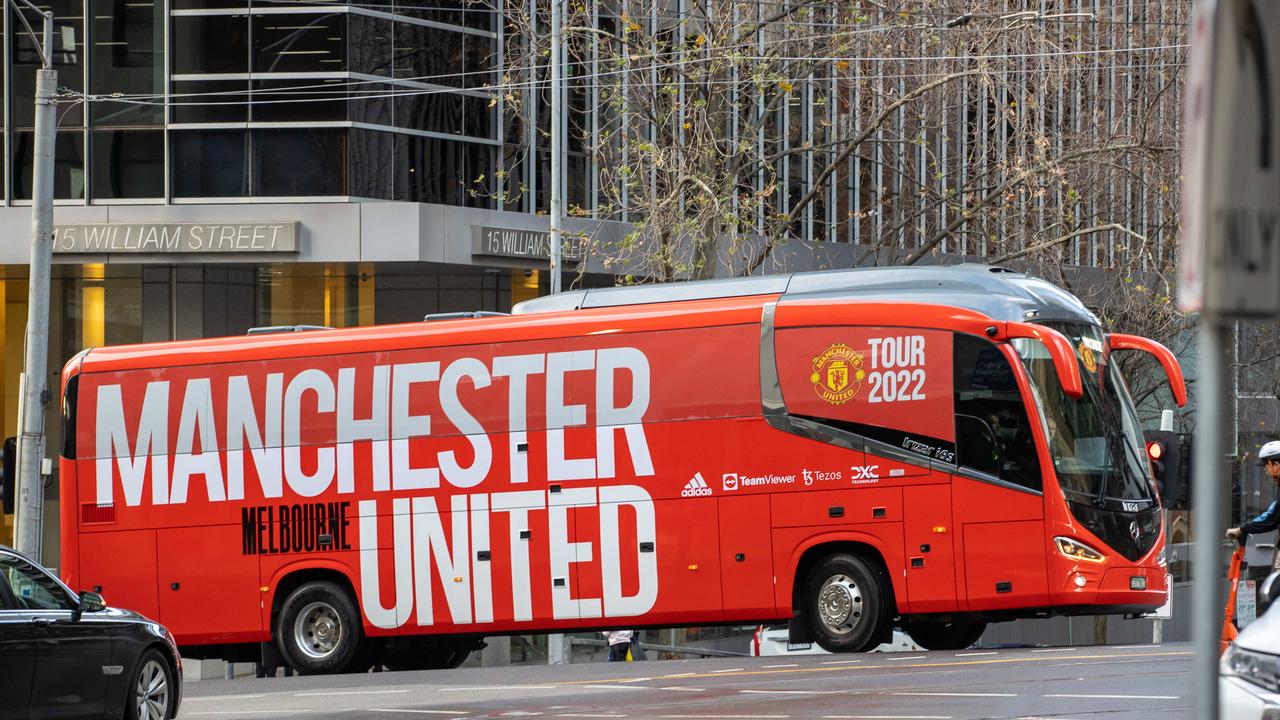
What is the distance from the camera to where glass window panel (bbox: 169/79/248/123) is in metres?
31.6

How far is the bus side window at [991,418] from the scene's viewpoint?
54.6ft

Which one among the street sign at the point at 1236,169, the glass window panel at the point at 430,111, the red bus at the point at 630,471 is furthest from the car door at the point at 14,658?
the glass window panel at the point at 430,111

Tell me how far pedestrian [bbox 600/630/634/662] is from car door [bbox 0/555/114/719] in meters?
15.2

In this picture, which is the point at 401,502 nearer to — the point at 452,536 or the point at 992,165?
the point at 452,536

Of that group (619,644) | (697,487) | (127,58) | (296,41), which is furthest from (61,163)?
(697,487)

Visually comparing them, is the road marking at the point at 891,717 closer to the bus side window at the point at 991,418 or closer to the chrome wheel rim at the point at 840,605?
the bus side window at the point at 991,418

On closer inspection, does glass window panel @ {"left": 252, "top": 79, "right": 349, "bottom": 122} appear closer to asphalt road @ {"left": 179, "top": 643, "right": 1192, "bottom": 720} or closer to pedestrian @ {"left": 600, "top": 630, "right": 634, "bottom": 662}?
pedestrian @ {"left": 600, "top": 630, "right": 634, "bottom": 662}

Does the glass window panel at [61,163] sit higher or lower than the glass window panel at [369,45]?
lower

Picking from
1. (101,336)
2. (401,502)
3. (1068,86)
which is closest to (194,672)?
(101,336)

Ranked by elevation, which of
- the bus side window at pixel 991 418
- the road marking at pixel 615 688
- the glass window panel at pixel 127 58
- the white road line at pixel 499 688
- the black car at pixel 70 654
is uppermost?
the glass window panel at pixel 127 58

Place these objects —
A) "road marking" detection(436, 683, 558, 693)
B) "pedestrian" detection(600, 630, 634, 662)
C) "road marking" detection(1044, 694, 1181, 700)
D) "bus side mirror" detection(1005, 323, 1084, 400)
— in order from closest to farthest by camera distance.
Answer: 1. "road marking" detection(1044, 694, 1181, 700)
2. "road marking" detection(436, 683, 558, 693)
3. "bus side mirror" detection(1005, 323, 1084, 400)
4. "pedestrian" detection(600, 630, 634, 662)

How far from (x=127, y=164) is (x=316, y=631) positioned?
14.9 m

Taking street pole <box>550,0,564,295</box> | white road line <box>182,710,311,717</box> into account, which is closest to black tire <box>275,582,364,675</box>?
white road line <box>182,710,311,717</box>

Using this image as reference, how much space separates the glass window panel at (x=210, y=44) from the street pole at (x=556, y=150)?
18.1 ft
